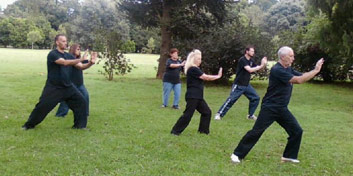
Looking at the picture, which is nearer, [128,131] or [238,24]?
[128,131]

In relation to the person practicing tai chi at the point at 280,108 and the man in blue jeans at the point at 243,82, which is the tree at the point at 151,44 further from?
the person practicing tai chi at the point at 280,108

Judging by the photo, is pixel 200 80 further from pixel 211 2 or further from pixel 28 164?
pixel 211 2

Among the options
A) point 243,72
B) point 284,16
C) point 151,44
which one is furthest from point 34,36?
point 243,72

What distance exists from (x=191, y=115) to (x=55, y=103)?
2.61 m

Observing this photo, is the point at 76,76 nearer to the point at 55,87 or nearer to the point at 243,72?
the point at 55,87

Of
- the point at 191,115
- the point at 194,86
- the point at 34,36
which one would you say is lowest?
the point at 34,36

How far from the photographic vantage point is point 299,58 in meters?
23.6

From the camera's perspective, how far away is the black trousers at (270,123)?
5.60 metres

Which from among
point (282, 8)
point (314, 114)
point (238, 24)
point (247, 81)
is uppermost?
point (282, 8)

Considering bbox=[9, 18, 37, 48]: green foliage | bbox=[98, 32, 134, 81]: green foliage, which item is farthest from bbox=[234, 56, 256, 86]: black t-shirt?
bbox=[9, 18, 37, 48]: green foliage

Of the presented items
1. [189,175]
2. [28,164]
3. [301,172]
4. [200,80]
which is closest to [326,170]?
[301,172]

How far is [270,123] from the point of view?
18.6ft

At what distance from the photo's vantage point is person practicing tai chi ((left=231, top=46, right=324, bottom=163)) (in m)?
5.39

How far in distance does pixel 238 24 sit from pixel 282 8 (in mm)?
62789
